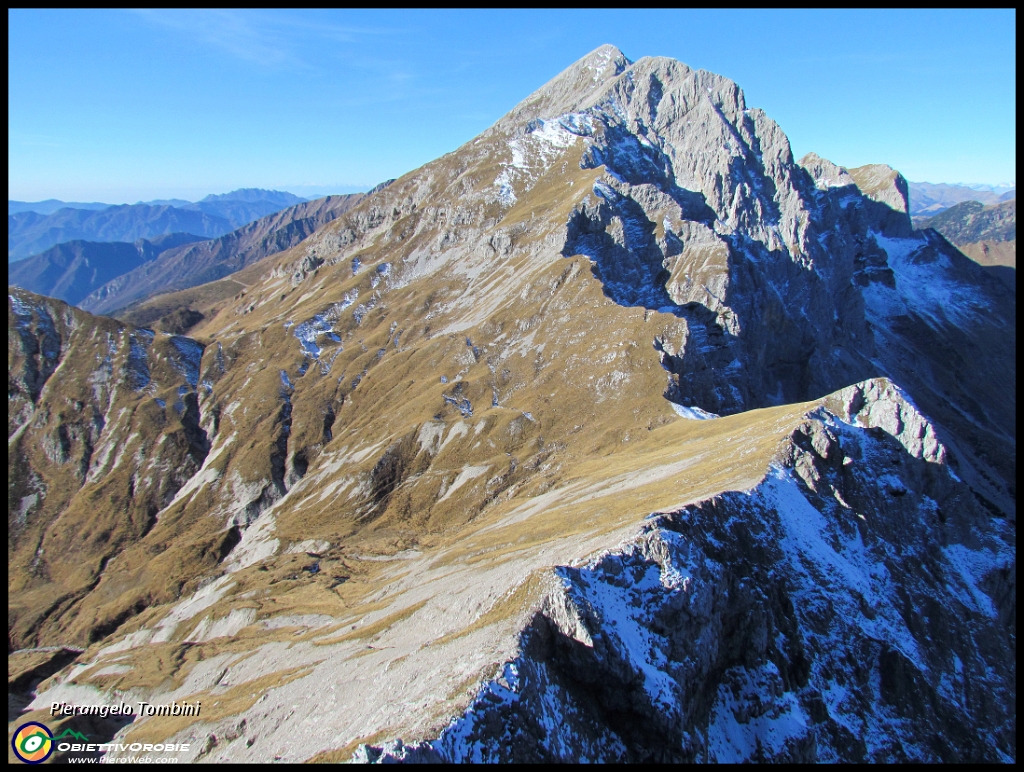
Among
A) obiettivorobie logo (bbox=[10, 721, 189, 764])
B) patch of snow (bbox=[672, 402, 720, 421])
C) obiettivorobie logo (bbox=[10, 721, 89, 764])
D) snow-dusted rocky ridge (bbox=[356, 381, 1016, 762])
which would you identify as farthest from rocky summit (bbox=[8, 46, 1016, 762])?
obiettivorobie logo (bbox=[10, 721, 89, 764])


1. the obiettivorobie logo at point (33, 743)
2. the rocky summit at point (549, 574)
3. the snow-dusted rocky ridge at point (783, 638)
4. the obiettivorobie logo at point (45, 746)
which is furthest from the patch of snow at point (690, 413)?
the obiettivorobie logo at point (33, 743)

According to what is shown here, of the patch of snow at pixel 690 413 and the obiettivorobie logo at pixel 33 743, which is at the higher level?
the patch of snow at pixel 690 413

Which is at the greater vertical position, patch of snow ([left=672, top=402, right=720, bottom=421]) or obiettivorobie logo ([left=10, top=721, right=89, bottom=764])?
patch of snow ([left=672, top=402, right=720, bottom=421])

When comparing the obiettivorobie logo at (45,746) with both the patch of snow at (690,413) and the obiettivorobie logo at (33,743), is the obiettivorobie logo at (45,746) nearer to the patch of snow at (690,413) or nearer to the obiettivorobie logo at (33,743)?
the obiettivorobie logo at (33,743)

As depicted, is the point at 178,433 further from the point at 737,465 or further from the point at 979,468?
the point at 979,468

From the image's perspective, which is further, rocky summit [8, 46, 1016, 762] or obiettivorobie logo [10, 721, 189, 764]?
obiettivorobie logo [10, 721, 189, 764]

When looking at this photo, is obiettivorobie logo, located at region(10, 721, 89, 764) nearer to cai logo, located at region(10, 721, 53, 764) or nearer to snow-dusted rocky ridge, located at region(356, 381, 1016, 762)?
cai logo, located at region(10, 721, 53, 764)

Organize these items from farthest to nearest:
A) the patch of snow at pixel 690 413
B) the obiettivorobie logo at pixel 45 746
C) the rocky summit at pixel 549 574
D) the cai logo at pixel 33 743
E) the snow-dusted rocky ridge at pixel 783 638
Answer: the patch of snow at pixel 690 413, the obiettivorobie logo at pixel 45 746, the cai logo at pixel 33 743, the rocky summit at pixel 549 574, the snow-dusted rocky ridge at pixel 783 638

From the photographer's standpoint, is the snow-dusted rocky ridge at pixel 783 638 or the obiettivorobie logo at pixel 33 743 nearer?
the snow-dusted rocky ridge at pixel 783 638
